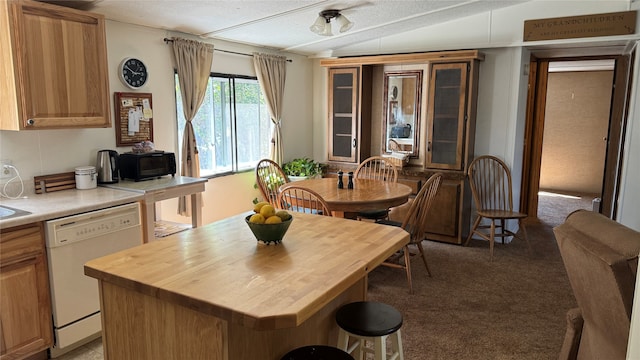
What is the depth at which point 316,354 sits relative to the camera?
170cm

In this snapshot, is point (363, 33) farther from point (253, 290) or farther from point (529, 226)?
point (253, 290)

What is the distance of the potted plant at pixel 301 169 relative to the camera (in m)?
5.28

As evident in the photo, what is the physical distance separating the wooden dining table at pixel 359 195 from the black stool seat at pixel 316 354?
6.00 feet

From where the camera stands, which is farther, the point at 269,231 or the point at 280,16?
the point at 280,16

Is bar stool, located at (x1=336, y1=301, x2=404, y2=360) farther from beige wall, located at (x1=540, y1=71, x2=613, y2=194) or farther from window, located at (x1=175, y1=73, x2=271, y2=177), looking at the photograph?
beige wall, located at (x1=540, y1=71, x2=613, y2=194)

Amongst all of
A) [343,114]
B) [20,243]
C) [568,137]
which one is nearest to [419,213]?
[343,114]

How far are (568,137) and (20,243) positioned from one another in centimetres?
762

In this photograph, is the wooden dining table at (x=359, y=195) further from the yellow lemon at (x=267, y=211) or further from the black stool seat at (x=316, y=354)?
the black stool seat at (x=316, y=354)

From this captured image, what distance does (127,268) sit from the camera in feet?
5.50

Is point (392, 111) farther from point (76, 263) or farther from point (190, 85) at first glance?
point (76, 263)

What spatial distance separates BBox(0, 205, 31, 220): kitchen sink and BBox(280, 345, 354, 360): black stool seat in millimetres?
1778

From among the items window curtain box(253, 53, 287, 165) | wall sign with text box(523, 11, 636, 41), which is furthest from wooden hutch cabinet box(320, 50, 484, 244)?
window curtain box(253, 53, 287, 165)

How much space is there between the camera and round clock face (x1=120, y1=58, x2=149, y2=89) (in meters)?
3.58

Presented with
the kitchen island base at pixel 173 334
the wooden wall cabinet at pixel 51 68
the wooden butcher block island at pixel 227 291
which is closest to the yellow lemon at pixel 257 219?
the wooden butcher block island at pixel 227 291
